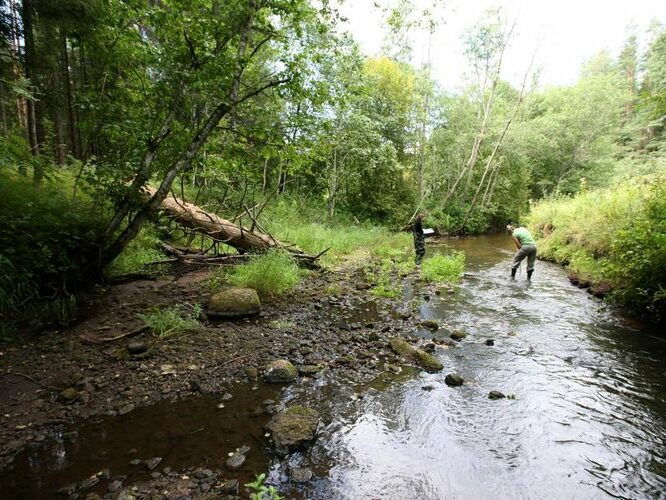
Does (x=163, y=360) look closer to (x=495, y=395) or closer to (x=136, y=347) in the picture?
(x=136, y=347)

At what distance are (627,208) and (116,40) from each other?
13.2 meters

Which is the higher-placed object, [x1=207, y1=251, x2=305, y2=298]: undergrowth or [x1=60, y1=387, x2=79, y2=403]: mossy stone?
[x1=207, y1=251, x2=305, y2=298]: undergrowth

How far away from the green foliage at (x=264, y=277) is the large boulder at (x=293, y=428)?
3878 millimetres

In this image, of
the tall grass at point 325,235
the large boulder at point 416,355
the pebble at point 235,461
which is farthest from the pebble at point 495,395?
the tall grass at point 325,235

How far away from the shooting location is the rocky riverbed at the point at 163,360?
10.3 feet

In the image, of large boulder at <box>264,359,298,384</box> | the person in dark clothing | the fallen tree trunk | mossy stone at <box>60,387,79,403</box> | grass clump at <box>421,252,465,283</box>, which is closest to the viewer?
mossy stone at <box>60,387,79,403</box>

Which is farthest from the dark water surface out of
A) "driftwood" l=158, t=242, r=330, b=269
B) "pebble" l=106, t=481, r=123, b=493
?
"driftwood" l=158, t=242, r=330, b=269

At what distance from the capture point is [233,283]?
757 cm

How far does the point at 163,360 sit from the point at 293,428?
2381 mm

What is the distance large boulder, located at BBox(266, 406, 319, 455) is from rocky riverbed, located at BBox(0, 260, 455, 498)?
29 cm

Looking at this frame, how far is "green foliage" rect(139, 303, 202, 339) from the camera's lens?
17.8ft

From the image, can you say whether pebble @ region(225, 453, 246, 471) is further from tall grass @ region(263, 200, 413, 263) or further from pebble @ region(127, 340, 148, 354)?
tall grass @ region(263, 200, 413, 263)

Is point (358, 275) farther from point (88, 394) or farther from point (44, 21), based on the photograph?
point (44, 21)

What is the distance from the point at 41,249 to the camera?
534cm
